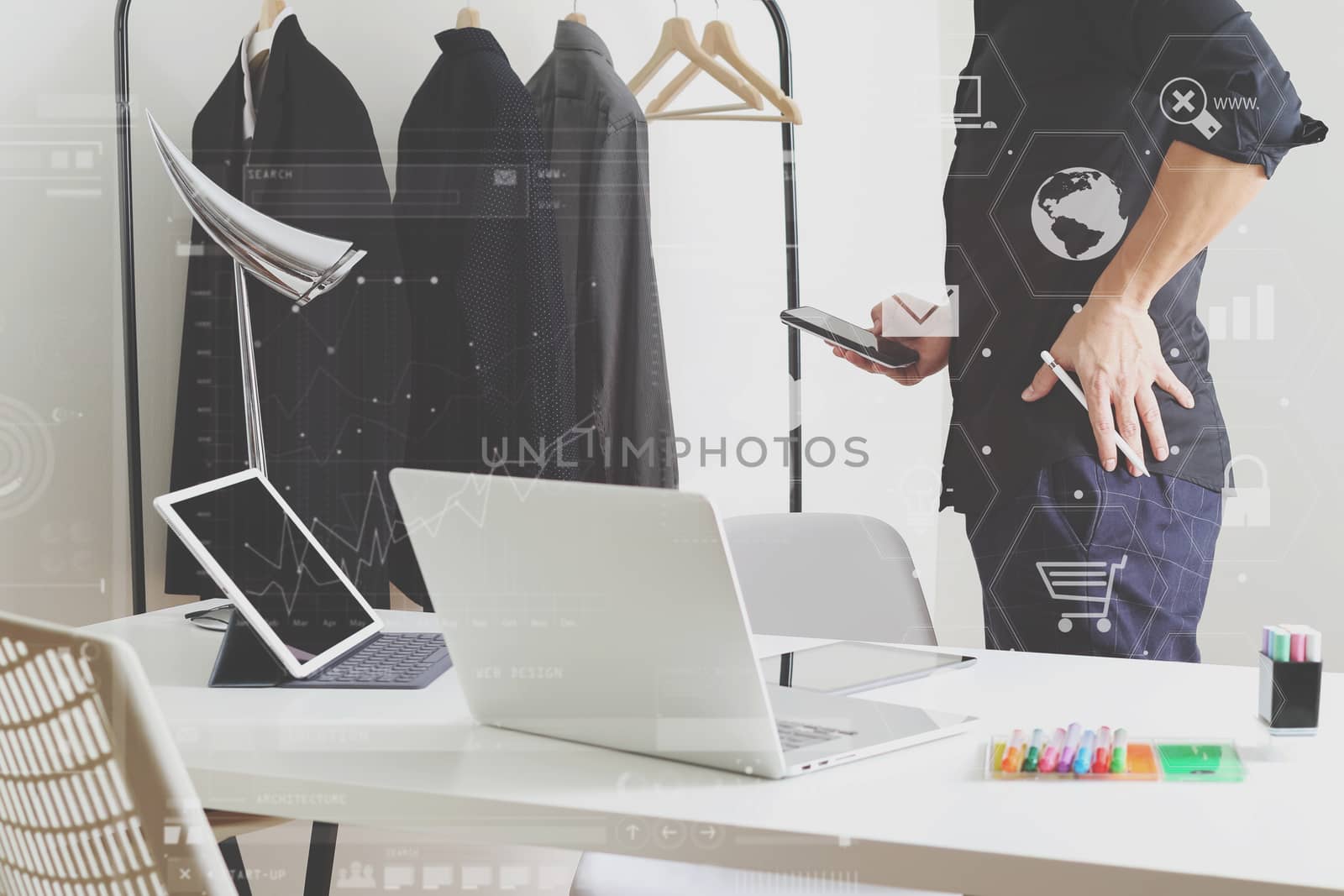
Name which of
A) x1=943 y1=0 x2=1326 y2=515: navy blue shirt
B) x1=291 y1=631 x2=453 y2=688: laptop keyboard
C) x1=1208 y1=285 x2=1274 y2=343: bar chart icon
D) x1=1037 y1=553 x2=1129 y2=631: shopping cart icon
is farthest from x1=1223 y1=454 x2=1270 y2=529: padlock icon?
x1=291 y1=631 x2=453 y2=688: laptop keyboard

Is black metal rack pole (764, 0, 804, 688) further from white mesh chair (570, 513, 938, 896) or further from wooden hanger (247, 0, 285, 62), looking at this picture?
wooden hanger (247, 0, 285, 62)

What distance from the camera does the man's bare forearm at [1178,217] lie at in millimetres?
1536

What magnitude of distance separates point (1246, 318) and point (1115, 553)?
620 millimetres

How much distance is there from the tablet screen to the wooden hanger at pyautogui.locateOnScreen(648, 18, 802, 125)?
109 cm

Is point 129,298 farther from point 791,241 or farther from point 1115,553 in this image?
point 1115,553

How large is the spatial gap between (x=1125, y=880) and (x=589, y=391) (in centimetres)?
136

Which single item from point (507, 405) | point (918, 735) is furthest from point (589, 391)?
point (918, 735)

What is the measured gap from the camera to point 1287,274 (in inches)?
75.5

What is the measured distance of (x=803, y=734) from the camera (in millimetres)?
784

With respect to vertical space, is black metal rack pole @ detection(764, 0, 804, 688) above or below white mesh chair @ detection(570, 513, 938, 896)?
above

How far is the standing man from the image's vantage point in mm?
1550

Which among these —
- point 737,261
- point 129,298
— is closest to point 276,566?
point 129,298

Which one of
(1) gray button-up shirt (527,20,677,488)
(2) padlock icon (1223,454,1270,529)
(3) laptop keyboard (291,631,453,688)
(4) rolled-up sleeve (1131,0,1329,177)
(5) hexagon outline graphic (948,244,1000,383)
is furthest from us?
(2) padlock icon (1223,454,1270,529)

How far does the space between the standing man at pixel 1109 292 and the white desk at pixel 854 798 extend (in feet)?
2.33
